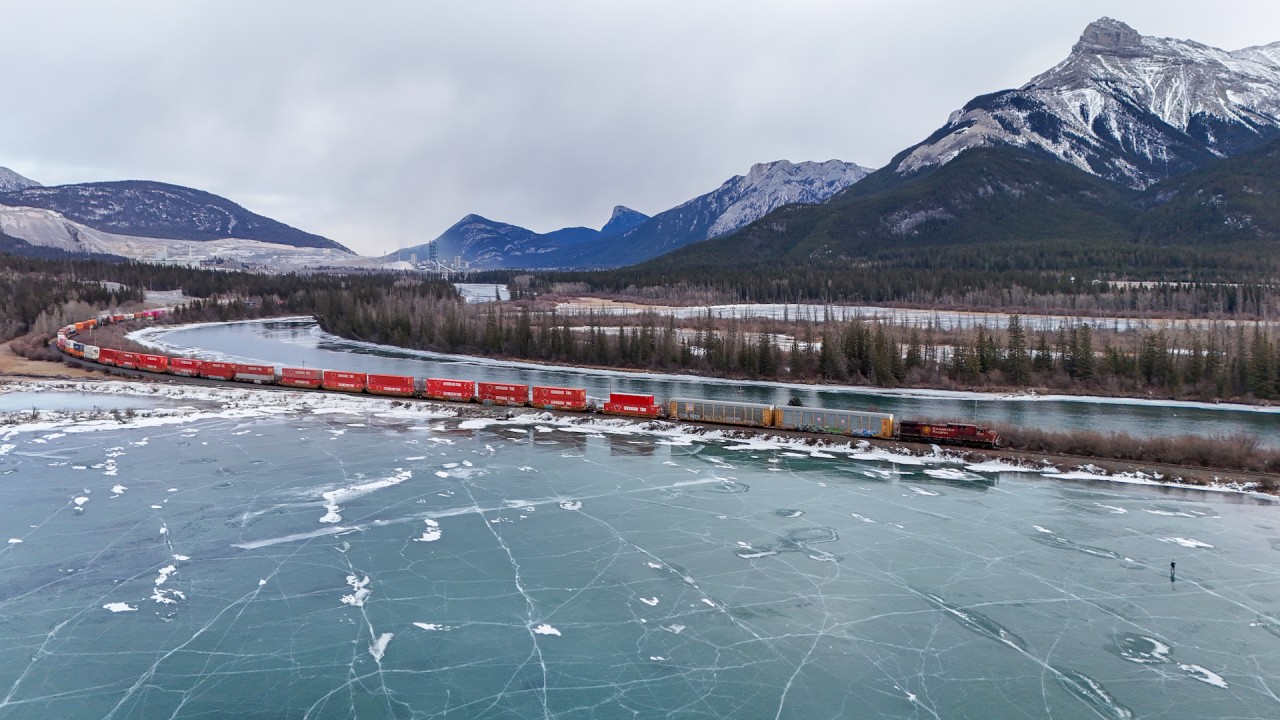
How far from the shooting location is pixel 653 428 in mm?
55312

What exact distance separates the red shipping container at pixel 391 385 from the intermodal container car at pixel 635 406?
19426mm

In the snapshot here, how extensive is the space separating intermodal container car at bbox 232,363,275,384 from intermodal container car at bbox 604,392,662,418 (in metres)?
36.2

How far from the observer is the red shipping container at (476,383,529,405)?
62906 millimetres

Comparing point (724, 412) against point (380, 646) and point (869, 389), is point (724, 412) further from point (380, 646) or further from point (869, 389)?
point (380, 646)

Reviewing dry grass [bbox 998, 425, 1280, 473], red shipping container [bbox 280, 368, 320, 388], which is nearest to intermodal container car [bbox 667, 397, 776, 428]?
dry grass [bbox 998, 425, 1280, 473]

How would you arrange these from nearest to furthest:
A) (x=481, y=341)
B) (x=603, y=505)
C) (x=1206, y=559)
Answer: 1. (x=1206, y=559)
2. (x=603, y=505)
3. (x=481, y=341)

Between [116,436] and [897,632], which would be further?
[116,436]

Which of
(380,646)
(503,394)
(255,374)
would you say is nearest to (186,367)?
(255,374)

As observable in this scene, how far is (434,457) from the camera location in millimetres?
45375

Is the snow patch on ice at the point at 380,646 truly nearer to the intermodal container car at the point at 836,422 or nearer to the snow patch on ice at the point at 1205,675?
the snow patch on ice at the point at 1205,675

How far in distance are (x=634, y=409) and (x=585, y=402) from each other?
4701mm

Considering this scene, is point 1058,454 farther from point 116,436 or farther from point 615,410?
point 116,436

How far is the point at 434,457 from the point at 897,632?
29731 millimetres

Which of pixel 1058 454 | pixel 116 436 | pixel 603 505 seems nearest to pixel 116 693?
pixel 603 505
